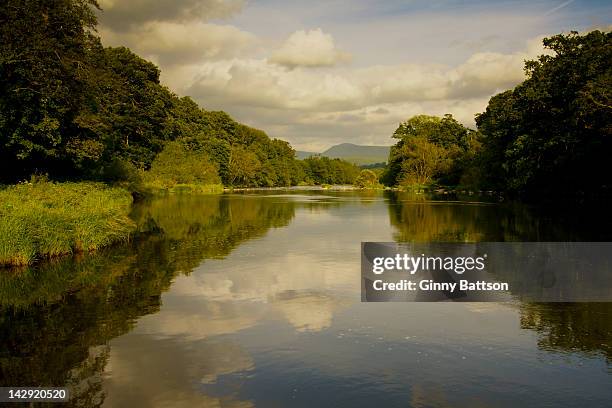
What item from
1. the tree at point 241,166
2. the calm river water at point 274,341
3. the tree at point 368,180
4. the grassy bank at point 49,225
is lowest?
the calm river water at point 274,341

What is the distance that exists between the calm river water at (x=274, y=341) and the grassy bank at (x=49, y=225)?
3.29 feet

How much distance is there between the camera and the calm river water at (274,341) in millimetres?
9023

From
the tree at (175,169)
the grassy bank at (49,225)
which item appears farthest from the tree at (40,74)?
the tree at (175,169)

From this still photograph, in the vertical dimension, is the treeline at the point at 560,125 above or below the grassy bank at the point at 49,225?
above

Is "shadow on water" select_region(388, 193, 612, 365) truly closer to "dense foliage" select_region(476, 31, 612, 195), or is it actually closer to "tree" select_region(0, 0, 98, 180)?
"dense foliage" select_region(476, 31, 612, 195)

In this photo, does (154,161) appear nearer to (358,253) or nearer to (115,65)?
(115,65)

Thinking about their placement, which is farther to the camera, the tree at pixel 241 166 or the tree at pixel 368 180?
the tree at pixel 368 180

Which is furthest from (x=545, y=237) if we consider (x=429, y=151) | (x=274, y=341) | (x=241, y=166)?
(x=241, y=166)

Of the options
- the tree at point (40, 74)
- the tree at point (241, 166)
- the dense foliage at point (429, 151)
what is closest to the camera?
the tree at point (40, 74)

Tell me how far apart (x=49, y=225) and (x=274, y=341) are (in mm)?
13530

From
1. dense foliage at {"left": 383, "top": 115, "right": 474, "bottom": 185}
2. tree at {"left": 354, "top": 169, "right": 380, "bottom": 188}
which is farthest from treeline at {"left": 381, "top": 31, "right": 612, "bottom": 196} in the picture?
tree at {"left": 354, "top": 169, "right": 380, "bottom": 188}

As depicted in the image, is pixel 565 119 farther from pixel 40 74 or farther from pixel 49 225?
pixel 49 225

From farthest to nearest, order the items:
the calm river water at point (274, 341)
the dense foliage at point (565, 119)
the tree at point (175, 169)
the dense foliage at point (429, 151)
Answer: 1. the dense foliage at point (429, 151)
2. the tree at point (175, 169)
3. the dense foliage at point (565, 119)
4. the calm river water at point (274, 341)

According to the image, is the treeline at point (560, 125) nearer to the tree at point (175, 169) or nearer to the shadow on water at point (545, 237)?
the shadow on water at point (545, 237)
